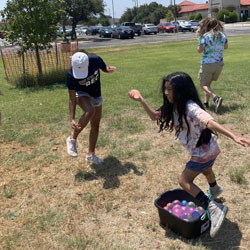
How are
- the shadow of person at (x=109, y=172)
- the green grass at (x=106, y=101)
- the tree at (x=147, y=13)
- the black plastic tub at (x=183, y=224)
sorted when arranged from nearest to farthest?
the black plastic tub at (x=183, y=224) → the shadow of person at (x=109, y=172) → the green grass at (x=106, y=101) → the tree at (x=147, y=13)

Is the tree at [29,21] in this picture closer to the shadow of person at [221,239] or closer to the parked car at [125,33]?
Answer: the shadow of person at [221,239]

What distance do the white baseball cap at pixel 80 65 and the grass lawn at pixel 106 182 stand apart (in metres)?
1.32

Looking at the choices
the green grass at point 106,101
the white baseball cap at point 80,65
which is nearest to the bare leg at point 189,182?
the white baseball cap at point 80,65

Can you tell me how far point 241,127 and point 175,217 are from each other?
3.11 m

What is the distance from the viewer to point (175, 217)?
270 centimetres

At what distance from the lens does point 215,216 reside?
104 inches

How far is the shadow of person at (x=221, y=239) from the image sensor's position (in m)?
2.66

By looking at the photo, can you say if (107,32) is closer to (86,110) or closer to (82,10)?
(82,10)

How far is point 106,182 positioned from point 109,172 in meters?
0.26

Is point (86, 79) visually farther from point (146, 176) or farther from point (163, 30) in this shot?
point (163, 30)

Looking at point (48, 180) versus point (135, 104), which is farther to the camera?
point (135, 104)

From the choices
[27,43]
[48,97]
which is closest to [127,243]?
[48,97]

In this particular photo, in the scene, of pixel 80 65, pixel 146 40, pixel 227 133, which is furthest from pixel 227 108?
pixel 146 40

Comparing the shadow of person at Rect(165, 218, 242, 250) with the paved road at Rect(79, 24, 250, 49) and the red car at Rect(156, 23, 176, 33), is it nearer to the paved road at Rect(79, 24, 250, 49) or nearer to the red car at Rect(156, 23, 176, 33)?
the paved road at Rect(79, 24, 250, 49)
